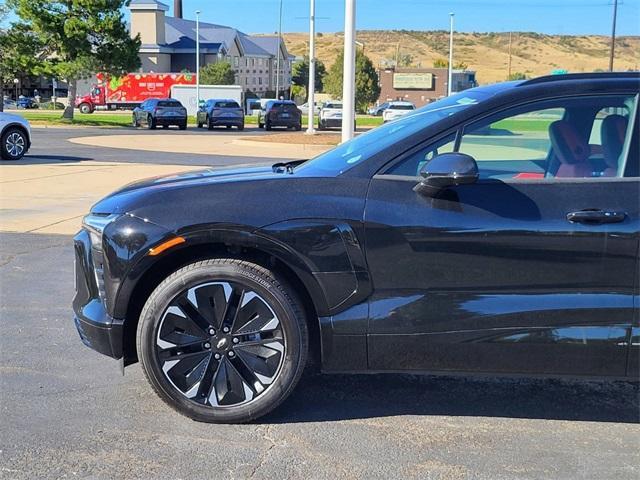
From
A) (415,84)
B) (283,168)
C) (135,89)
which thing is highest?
(415,84)

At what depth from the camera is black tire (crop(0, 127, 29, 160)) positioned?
676 inches

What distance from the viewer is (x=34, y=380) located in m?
4.54

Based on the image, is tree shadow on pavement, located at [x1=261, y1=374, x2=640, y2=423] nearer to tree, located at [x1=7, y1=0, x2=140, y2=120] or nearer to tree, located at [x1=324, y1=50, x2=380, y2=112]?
tree, located at [x1=7, y1=0, x2=140, y2=120]

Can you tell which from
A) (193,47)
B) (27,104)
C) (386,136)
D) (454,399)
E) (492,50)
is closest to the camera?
(386,136)

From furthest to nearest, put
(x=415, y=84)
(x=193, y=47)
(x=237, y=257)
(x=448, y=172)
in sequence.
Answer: (x=415, y=84)
(x=193, y=47)
(x=237, y=257)
(x=448, y=172)

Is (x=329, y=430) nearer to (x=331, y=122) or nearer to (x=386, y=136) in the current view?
(x=386, y=136)

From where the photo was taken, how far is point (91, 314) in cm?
402

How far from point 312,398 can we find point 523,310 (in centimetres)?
134

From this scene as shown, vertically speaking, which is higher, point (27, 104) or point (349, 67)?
point (349, 67)

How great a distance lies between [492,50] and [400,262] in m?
148

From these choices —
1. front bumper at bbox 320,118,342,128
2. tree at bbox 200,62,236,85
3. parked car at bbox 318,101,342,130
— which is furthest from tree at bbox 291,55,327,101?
front bumper at bbox 320,118,342,128

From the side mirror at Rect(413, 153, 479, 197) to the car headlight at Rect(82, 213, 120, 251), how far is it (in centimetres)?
161

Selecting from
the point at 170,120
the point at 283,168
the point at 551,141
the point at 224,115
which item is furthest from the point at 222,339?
the point at 170,120

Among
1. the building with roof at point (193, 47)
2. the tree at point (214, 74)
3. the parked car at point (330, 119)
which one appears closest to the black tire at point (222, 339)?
the parked car at point (330, 119)
